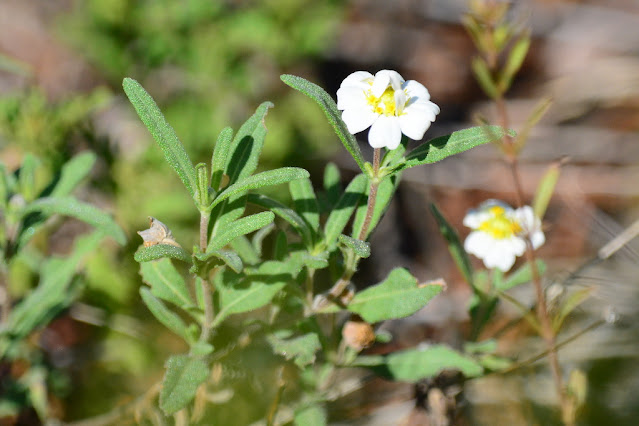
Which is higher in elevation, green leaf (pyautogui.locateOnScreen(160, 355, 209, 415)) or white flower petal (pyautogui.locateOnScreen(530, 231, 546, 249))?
green leaf (pyautogui.locateOnScreen(160, 355, 209, 415))

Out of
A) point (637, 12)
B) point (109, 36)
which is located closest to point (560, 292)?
point (109, 36)

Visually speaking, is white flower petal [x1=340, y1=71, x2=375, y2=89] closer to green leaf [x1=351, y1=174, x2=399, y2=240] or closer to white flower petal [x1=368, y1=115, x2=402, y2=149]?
white flower petal [x1=368, y1=115, x2=402, y2=149]

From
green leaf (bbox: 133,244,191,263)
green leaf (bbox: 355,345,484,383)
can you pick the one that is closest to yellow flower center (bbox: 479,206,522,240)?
green leaf (bbox: 355,345,484,383)

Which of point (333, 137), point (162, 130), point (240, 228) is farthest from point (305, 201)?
point (333, 137)

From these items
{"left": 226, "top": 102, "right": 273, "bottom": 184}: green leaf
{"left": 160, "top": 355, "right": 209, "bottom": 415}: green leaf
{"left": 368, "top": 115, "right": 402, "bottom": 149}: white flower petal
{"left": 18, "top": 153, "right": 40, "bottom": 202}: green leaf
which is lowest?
{"left": 160, "top": 355, "right": 209, "bottom": 415}: green leaf

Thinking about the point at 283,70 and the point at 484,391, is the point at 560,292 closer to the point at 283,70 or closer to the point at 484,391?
the point at 484,391
